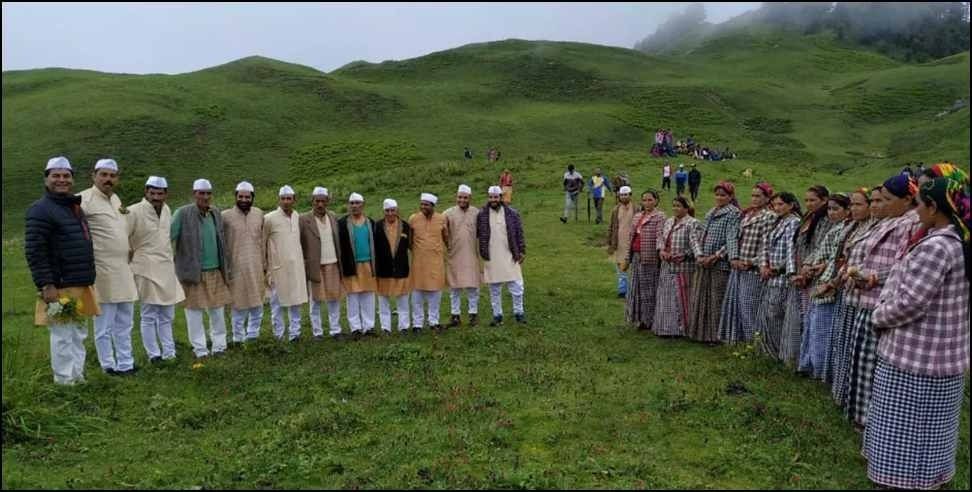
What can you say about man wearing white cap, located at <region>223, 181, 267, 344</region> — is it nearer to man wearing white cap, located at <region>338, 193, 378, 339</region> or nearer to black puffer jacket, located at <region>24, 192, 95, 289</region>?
man wearing white cap, located at <region>338, 193, 378, 339</region>

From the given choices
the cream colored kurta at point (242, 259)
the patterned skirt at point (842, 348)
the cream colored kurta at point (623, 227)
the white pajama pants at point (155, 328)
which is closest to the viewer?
the patterned skirt at point (842, 348)

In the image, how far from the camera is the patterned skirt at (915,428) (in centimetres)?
502

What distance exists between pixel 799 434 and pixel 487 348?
4.04 metres

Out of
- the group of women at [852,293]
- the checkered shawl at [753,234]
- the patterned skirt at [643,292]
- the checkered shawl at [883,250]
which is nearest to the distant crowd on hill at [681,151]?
the patterned skirt at [643,292]

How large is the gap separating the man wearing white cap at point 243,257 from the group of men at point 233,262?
0.5 inches

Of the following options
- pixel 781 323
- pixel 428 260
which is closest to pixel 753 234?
pixel 781 323

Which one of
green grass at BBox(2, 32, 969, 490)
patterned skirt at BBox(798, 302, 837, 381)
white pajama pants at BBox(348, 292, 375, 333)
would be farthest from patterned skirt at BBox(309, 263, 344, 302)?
patterned skirt at BBox(798, 302, 837, 381)

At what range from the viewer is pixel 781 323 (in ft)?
27.5

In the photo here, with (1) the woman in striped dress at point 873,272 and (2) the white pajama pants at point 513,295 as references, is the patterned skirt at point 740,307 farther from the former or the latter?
(2) the white pajama pants at point 513,295

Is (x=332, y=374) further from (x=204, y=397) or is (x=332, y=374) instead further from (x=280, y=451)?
(x=280, y=451)

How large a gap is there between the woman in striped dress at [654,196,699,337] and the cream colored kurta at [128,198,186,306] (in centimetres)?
603

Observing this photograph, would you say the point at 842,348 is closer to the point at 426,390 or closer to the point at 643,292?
the point at 643,292

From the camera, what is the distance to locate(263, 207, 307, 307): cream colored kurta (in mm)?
9828

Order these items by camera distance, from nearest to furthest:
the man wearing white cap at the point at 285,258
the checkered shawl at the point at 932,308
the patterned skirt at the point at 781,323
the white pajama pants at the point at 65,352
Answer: the checkered shawl at the point at 932,308 < the white pajama pants at the point at 65,352 < the patterned skirt at the point at 781,323 < the man wearing white cap at the point at 285,258
